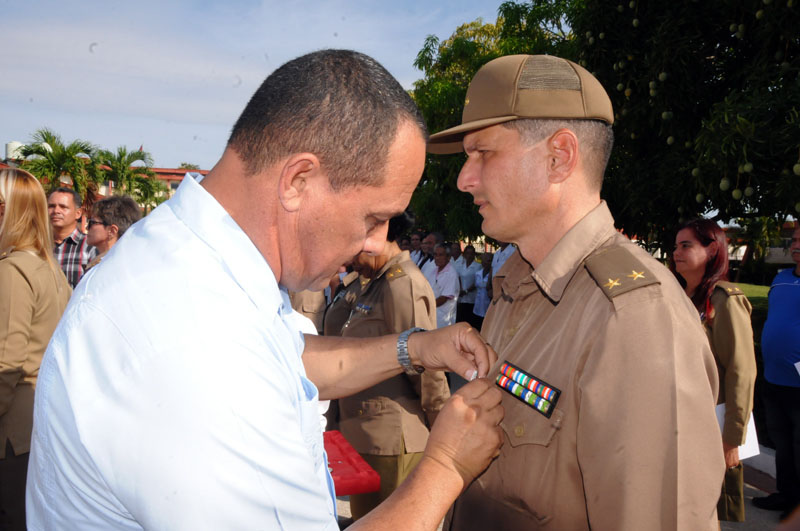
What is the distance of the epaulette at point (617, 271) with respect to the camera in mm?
1511

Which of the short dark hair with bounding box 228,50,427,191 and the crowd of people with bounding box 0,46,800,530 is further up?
the short dark hair with bounding box 228,50,427,191

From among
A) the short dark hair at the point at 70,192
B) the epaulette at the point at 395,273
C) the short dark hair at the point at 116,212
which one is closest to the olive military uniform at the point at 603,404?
the epaulette at the point at 395,273

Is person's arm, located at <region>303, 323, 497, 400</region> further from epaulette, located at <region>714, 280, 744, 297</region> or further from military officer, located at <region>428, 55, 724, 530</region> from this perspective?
epaulette, located at <region>714, 280, 744, 297</region>

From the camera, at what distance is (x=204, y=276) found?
3.51ft

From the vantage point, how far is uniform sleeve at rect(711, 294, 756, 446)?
381 cm

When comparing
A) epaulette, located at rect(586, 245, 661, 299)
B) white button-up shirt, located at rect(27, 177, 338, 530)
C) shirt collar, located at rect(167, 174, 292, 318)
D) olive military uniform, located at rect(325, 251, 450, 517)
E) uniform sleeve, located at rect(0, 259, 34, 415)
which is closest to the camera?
white button-up shirt, located at rect(27, 177, 338, 530)

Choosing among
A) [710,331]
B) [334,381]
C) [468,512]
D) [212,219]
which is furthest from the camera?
[710,331]

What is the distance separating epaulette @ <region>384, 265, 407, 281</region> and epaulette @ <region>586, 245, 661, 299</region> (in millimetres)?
2245

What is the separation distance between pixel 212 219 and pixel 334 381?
1.46 m

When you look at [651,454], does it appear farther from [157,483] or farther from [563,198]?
[157,483]

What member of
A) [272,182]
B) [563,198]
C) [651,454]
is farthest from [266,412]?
[563,198]

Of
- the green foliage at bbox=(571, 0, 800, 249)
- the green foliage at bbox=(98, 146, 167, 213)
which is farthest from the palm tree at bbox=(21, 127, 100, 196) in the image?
the green foliage at bbox=(571, 0, 800, 249)

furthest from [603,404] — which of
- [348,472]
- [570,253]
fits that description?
[348,472]

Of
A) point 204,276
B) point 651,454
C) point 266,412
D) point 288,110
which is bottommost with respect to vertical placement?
point 651,454
